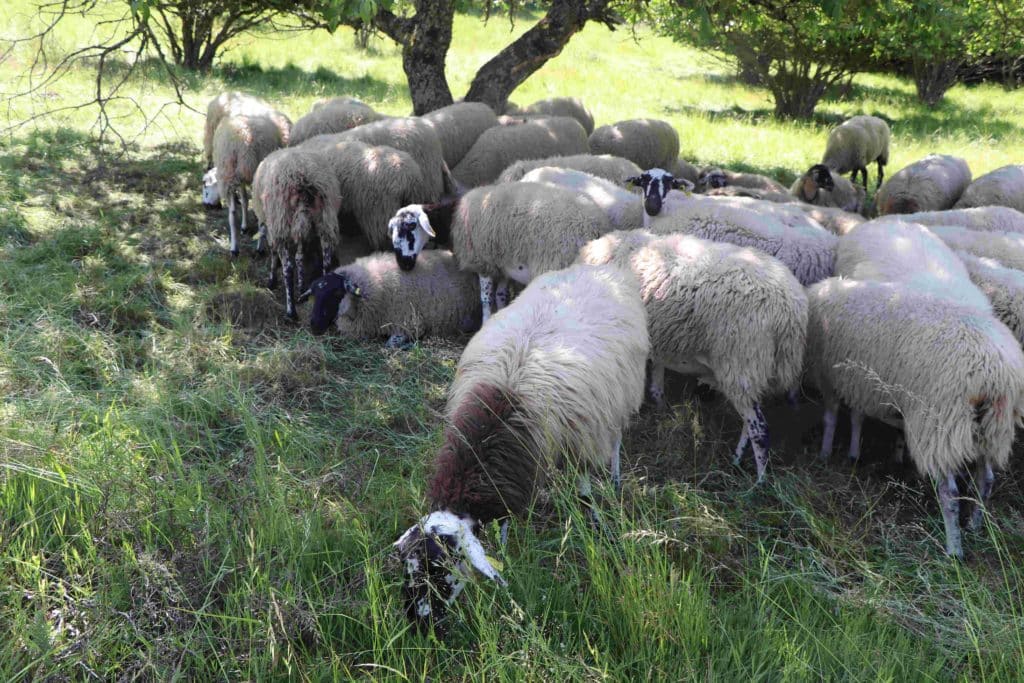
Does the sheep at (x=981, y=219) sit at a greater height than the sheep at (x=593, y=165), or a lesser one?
lesser

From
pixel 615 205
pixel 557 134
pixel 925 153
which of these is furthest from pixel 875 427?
pixel 925 153

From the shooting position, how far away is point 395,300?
6121 mm

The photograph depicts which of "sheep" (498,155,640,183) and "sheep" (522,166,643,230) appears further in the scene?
"sheep" (498,155,640,183)

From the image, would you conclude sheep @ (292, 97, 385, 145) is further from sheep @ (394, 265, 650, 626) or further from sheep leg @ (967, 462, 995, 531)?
sheep leg @ (967, 462, 995, 531)

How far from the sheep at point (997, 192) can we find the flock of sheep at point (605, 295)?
2 cm

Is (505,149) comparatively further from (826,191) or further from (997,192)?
(997,192)

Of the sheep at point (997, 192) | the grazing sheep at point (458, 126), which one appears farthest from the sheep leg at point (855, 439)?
the grazing sheep at point (458, 126)

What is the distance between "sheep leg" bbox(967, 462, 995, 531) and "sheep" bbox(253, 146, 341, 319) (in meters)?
4.65

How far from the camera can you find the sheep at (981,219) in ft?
20.1

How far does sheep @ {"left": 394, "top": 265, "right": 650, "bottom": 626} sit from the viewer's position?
274cm

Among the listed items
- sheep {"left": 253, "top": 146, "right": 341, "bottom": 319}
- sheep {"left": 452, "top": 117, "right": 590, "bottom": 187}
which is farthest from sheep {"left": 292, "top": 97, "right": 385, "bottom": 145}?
sheep {"left": 253, "top": 146, "right": 341, "bottom": 319}

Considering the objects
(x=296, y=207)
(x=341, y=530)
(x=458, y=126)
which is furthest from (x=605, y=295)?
(x=458, y=126)

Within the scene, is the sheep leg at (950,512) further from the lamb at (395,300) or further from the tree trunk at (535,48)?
the tree trunk at (535,48)

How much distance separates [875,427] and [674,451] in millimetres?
1474
